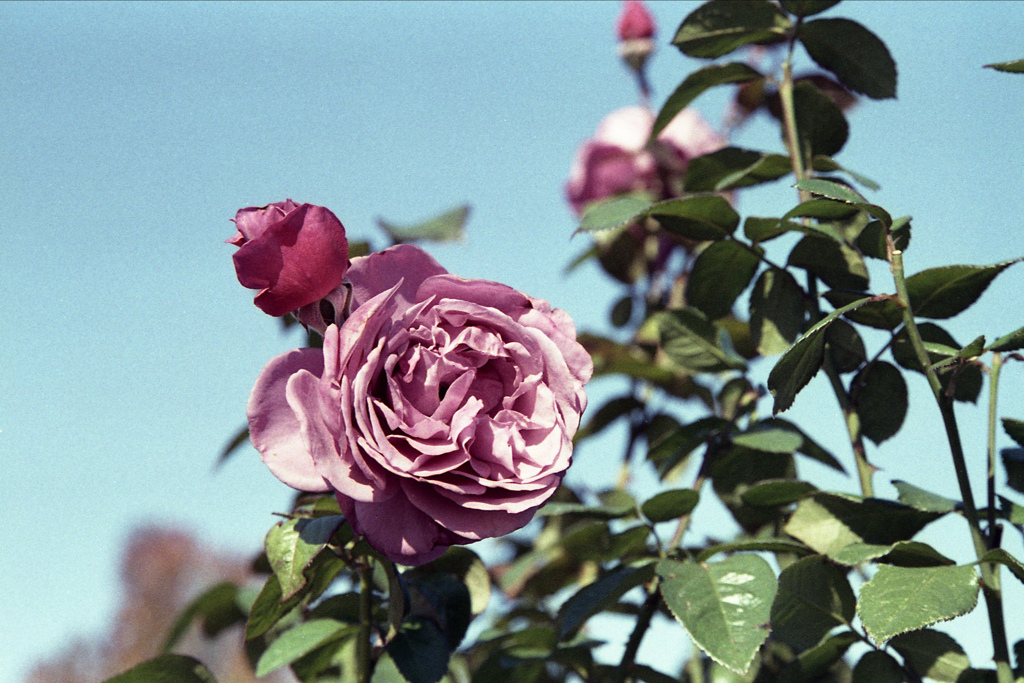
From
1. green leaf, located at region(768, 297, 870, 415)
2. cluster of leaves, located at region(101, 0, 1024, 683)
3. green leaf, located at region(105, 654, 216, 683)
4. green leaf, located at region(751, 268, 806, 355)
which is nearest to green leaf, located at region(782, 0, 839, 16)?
cluster of leaves, located at region(101, 0, 1024, 683)

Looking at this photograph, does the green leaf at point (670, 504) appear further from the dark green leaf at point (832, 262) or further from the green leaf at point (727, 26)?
Answer: the green leaf at point (727, 26)

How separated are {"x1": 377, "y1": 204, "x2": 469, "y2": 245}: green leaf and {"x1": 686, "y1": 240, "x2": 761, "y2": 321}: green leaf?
0.20 m

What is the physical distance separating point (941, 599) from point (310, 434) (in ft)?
1.14

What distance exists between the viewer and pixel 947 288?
0.58 m

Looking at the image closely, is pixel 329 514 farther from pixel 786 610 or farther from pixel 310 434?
pixel 786 610

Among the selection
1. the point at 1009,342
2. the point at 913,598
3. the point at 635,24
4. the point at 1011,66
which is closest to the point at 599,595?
the point at 913,598

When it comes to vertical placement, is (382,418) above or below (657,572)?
above

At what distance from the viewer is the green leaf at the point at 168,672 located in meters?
0.60

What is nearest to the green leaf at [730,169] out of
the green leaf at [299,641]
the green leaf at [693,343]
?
the green leaf at [693,343]

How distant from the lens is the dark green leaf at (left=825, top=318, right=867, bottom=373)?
66 cm

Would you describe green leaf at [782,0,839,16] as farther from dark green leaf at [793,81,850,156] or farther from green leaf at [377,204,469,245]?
green leaf at [377,204,469,245]

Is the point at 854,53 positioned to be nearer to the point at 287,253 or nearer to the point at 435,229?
the point at 435,229

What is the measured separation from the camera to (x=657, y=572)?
589 mm

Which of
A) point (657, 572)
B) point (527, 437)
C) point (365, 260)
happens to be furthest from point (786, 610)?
point (365, 260)
